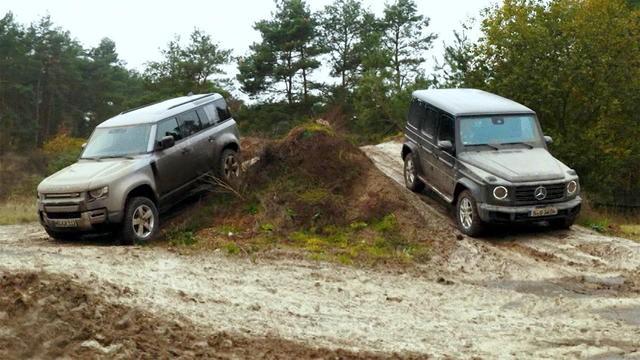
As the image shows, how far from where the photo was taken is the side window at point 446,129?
11898 millimetres

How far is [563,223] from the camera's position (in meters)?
11.2

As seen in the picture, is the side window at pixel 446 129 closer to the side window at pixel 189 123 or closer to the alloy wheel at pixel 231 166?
the alloy wheel at pixel 231 166

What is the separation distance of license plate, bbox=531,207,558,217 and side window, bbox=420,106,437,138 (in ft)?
9.38

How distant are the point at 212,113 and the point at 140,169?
2.81 m

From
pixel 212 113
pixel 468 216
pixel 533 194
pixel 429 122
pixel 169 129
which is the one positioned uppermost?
pixel 212 113

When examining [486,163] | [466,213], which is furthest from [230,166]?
[486,163]

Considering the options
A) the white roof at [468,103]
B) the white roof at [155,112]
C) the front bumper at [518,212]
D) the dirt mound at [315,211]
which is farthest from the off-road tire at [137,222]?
the white roof at [468,103]

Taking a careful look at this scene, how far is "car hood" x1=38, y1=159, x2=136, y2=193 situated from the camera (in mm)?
10680

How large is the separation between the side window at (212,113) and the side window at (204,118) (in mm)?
87

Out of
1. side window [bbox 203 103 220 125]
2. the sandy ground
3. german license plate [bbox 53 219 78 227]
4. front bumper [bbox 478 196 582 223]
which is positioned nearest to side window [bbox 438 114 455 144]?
front bumper [bbox 478 196 582 223]

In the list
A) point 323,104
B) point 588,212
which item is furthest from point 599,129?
point 323,104

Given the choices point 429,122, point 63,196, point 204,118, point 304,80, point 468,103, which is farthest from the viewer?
A: point 304,80

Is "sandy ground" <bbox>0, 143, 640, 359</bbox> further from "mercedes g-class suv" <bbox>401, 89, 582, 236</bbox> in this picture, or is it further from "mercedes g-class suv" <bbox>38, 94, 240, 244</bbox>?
"mercedes g-class suv" <bbox>38, 94, 240, 244</bbox>

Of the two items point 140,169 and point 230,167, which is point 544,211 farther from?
point 140,169
